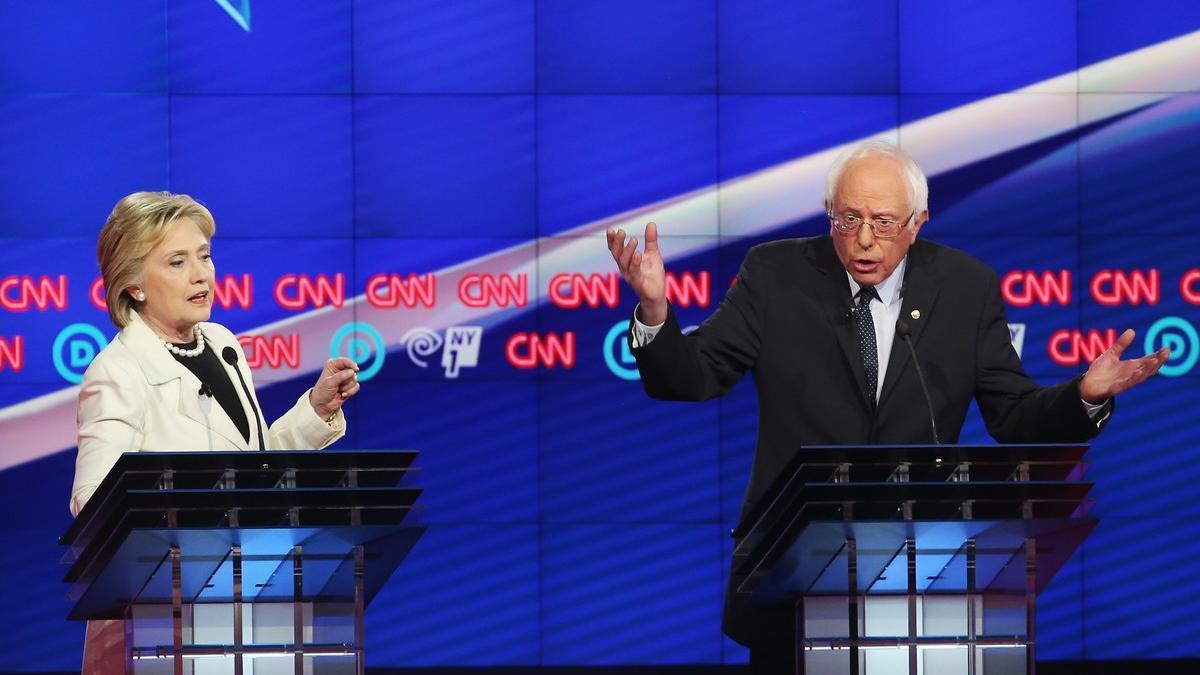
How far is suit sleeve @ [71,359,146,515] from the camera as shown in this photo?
2895 mm

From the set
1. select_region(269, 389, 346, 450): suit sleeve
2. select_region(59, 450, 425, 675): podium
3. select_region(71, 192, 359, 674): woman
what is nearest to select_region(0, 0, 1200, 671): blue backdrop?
select_region(269, 389, 346, 450): suit sleeve

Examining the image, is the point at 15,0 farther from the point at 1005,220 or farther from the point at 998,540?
the point at 998,540

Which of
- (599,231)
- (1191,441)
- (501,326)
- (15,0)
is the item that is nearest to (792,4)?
(599,231)

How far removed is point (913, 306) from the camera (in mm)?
3096

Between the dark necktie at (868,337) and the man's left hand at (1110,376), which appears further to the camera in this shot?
the dark necktie at (868,337)

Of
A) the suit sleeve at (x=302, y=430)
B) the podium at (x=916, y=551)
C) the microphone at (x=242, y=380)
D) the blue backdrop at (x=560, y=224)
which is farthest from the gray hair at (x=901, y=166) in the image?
the blue backdrop at (x=560, y=224)

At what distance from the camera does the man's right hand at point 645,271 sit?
2.74 metres

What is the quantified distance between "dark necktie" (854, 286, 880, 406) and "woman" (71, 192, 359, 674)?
3.16 feet

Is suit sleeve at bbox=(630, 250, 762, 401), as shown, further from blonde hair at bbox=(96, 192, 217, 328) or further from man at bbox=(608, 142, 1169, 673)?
blonde hair at bbox=(96, 192, 217, 328)

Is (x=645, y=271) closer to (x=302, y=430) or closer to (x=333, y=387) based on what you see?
(x=333, y=387)

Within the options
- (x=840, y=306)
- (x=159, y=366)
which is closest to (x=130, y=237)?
(x=159, y=366)

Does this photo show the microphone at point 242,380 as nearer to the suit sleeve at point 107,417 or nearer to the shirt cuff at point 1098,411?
the suit sleeve at point 107,417

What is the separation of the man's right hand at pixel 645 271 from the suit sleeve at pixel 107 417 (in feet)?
3.02

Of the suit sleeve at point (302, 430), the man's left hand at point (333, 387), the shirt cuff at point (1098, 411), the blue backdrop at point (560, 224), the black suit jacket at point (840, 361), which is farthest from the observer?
the blue backdrop at point (560, 224)
